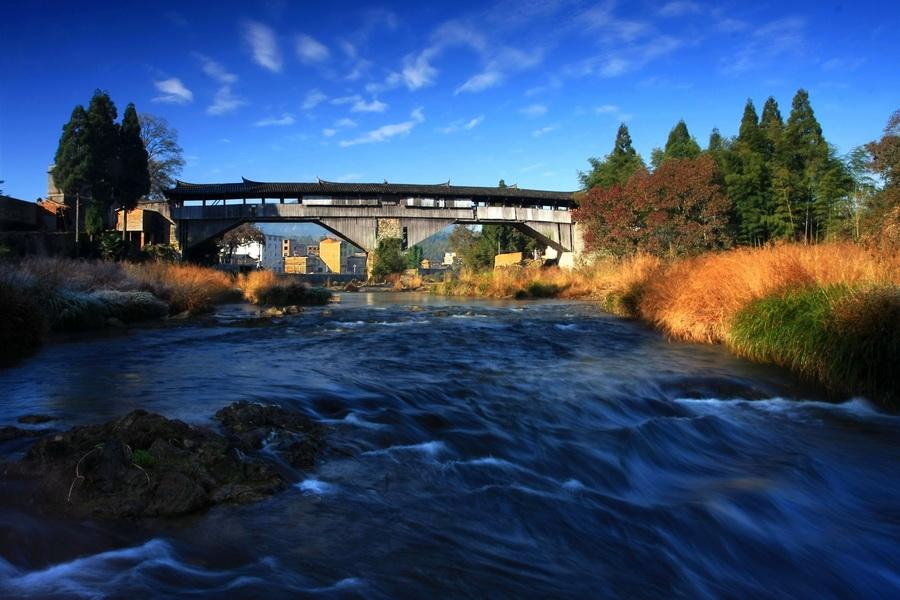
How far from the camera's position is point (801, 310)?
28.0 feet

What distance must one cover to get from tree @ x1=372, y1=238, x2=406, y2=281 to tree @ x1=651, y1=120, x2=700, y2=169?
67.6ft

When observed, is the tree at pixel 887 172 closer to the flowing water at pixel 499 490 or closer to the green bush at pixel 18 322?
the flowing water at pixel 499 490

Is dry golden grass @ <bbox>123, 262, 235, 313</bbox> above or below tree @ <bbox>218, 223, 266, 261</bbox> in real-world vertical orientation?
below

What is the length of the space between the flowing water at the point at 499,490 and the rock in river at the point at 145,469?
14 cm

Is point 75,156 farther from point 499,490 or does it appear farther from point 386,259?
point 499,490

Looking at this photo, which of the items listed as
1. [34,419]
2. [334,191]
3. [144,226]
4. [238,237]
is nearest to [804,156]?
[334,191]

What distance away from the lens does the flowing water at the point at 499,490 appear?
113 inches

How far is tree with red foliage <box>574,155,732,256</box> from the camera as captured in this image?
29.8m

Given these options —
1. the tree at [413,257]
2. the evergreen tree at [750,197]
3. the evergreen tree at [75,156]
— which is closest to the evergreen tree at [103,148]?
the evergreen tree at [75,156]

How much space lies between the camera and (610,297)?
19453 millimetres

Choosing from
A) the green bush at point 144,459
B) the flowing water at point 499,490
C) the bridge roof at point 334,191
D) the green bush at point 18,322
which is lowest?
the flowing water at point 499,490

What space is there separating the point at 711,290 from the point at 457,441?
801 centimetres

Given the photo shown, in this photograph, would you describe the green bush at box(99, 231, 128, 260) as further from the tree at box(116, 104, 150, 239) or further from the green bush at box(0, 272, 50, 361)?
the green bush at box(0, 272, 50, 361)

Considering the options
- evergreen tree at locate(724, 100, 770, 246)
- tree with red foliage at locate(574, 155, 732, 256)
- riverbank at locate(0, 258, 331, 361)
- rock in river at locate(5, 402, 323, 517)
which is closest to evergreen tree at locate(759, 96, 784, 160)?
evergreen tree at locate(724, 100, 770, 246)
